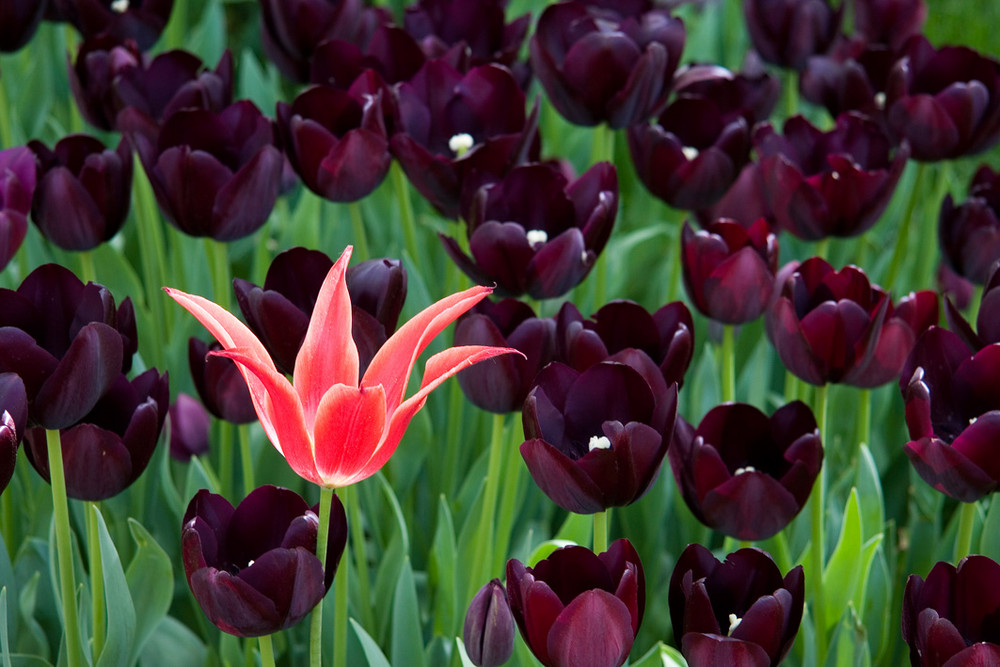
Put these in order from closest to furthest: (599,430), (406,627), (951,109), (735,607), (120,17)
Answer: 1. (735,607)
2. (599,430)
3. (406,627)
4. (951,109)
5. (120,17)

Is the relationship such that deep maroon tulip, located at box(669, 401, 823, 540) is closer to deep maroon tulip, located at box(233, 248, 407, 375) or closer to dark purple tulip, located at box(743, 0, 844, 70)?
deep maroon tulip, located at box(233, 248, 407, 375)

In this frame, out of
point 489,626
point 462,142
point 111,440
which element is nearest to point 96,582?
point 111,440

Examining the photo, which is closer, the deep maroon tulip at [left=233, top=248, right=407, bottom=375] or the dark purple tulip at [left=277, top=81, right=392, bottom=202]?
the deep maroon tulip at [left=233, top=248, right=407, bottom=375]

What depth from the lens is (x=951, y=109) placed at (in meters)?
1.59

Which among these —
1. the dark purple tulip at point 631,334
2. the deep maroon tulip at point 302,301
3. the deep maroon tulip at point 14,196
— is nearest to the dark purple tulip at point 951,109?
the dark purple tulip at point 631,334

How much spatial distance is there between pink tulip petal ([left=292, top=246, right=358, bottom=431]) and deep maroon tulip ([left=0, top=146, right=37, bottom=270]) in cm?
51

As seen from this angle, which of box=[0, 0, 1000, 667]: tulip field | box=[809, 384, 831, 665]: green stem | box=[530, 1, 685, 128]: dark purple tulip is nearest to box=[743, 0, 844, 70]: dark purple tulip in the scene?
box=[0, 0, 1000, 667]: tulip field

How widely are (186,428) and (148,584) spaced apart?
0.32 metres

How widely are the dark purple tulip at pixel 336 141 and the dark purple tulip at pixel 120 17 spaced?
18.8 inches

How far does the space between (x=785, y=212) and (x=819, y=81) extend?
20.7 inches

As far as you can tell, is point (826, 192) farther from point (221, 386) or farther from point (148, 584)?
point (148, 584)

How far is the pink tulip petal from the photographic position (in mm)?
836

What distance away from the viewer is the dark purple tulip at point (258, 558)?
816 millimetres

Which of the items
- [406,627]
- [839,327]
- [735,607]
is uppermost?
[839,327]
